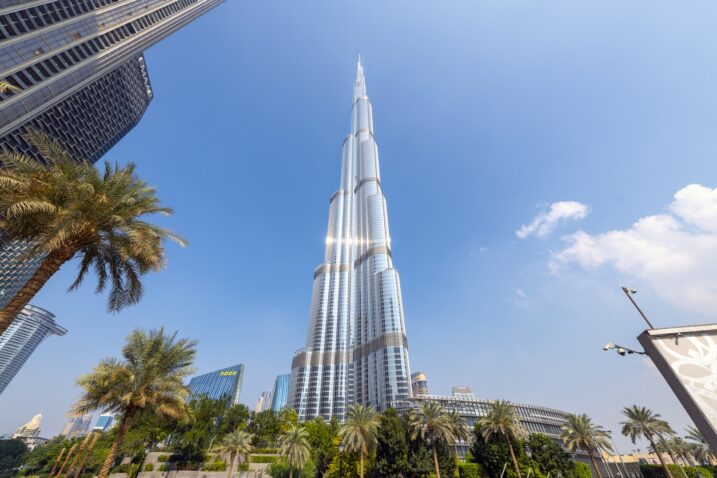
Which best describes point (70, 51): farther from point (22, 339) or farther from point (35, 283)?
point (22, 339)

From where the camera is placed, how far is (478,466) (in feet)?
165

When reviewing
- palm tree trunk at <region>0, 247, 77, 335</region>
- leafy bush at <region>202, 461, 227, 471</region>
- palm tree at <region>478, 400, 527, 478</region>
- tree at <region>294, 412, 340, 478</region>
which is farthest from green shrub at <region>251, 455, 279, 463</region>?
palm tree trunk at <region>0, 247, 77, 335</region>

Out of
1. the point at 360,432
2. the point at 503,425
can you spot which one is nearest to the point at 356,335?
the point at 503,425

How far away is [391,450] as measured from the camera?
45.8 m

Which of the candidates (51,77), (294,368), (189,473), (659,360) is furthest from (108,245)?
(294,368)

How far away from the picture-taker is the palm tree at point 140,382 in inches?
851

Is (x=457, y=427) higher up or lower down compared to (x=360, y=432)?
higher up

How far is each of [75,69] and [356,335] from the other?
143 m

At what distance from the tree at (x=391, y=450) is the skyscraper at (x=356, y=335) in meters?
75.5

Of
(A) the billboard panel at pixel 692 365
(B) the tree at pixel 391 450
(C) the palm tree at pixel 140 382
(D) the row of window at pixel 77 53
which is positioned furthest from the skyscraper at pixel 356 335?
(D) the row of window at pixel 77 53

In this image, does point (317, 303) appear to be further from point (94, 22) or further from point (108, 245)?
point (108, 245)

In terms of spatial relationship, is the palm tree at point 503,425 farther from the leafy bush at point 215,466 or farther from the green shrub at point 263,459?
the leafy bush at point 215,466

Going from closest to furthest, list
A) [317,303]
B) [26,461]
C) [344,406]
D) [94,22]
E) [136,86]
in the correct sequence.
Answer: [94,22] < [26,461] < [136,86] < [344,406] < [317,303]

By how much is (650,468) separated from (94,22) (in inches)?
6015
